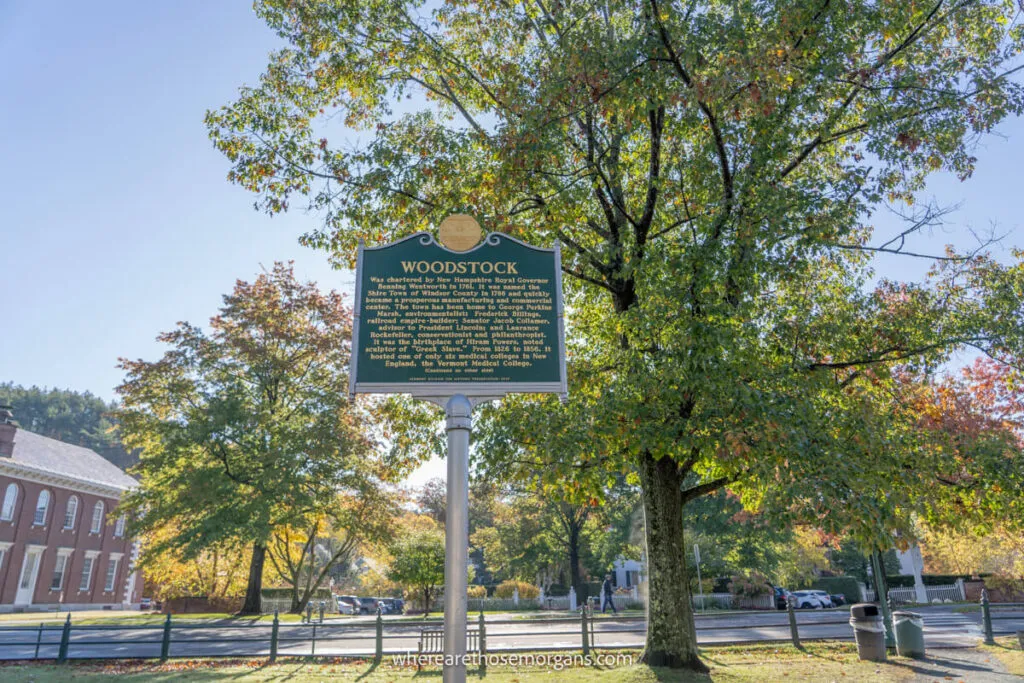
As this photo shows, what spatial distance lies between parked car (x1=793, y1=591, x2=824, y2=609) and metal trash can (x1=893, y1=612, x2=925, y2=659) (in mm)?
25535

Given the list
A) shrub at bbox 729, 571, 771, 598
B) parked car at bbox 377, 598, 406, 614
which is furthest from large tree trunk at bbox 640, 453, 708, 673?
parked car at bbox 377, 598, 406, 614

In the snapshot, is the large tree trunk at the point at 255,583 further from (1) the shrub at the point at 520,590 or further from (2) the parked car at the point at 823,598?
(2) the parked car at the point at 823,598

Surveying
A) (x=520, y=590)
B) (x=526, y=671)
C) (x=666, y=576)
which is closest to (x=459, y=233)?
(x=666, y=576)

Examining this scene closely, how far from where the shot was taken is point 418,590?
126 ft

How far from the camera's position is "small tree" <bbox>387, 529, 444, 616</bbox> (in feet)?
114

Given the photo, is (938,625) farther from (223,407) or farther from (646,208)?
(223,407)

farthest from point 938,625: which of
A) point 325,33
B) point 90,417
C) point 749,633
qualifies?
point 90,417

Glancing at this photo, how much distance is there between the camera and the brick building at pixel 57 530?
142 feet

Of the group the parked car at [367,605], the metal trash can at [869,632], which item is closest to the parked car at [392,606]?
the parked car at [367,605]

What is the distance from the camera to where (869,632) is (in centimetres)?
1380

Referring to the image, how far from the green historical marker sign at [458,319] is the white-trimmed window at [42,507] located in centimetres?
5062

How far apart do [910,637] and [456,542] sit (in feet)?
40.8

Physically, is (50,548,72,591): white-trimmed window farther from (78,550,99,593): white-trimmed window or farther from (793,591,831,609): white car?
(793,591,831,609): white car

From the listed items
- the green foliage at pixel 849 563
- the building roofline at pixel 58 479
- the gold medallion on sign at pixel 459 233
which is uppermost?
the building roofline at pixel 58 479
